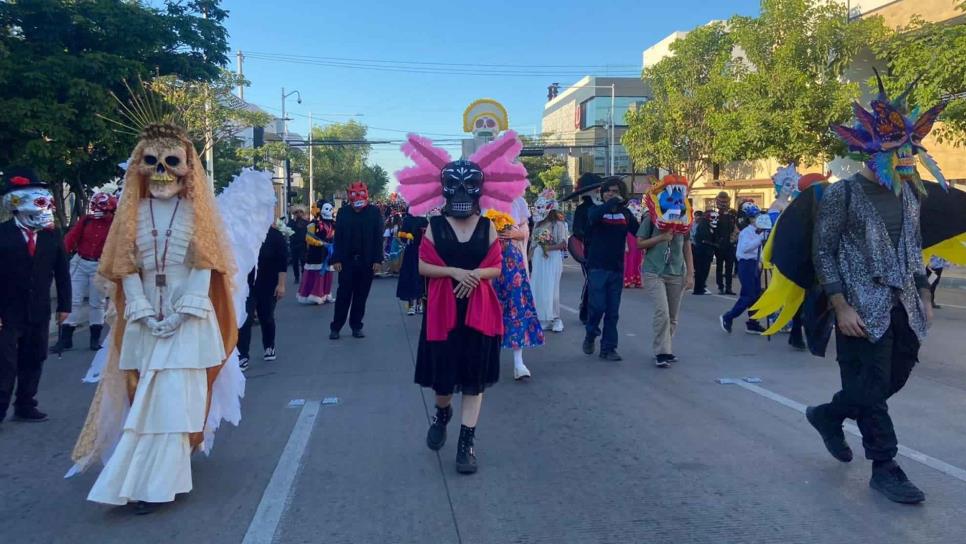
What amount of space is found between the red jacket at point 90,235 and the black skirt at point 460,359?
6386 mm

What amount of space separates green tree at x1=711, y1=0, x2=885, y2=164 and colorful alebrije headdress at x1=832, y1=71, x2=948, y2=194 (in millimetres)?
21356

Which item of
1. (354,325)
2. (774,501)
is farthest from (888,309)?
(354,325)

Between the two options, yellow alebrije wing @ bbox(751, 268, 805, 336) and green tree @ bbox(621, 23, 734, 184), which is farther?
green tree @ bbox(621, 23, 734, 184)

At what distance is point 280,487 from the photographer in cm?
455

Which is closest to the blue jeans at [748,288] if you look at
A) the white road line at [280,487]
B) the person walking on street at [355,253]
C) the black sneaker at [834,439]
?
the person walking on street at [355,253]

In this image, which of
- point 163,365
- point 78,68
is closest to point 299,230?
point 78,68

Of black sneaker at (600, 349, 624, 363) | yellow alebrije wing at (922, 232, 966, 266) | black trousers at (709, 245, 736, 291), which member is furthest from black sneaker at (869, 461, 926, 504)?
black trousers at (709, 245, 736, 291)

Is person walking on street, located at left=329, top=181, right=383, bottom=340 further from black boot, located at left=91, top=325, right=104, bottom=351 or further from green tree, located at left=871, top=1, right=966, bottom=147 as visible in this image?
green tree, located at left=871, top=1, right=966, bottom=147

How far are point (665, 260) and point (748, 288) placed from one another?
8.98 ft

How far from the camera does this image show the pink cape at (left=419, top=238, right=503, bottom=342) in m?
4.66

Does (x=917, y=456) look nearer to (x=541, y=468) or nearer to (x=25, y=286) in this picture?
(x=541, y=468)

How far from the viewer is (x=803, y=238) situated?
4.41 meters

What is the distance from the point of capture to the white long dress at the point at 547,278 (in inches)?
406

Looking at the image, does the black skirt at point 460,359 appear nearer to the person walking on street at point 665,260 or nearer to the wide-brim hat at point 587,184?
the person walking on street at point 665,260
